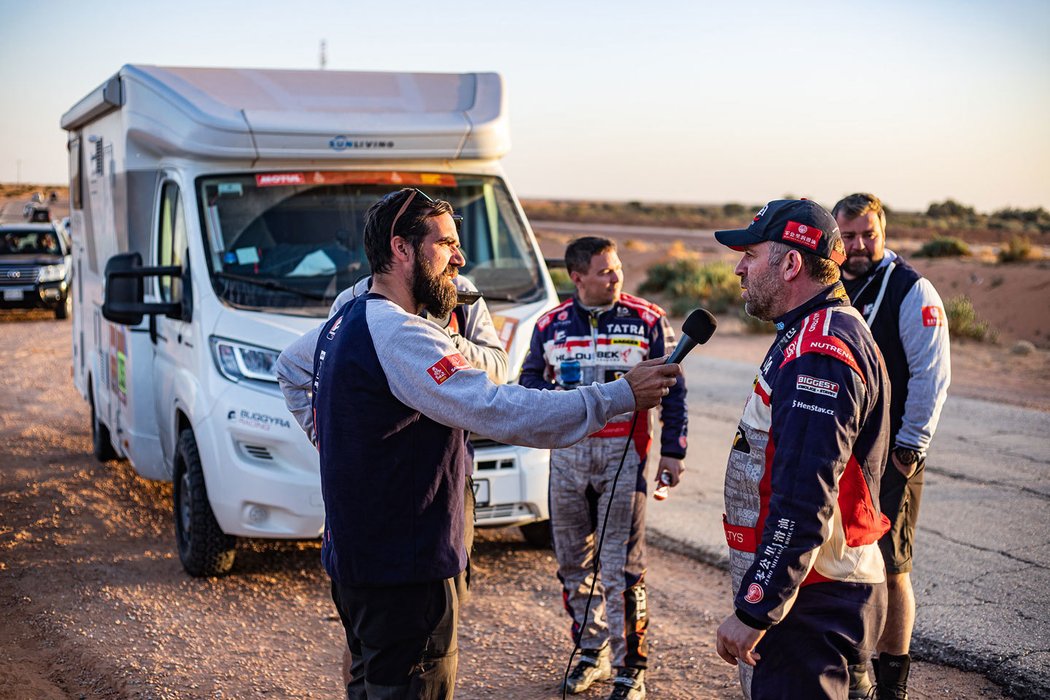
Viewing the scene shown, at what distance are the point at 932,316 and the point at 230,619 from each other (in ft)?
12.4

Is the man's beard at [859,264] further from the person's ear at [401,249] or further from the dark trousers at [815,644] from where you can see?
the person's ear at [401,249]

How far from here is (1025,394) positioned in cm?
1369

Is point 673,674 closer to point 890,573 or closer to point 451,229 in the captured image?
point 890,573

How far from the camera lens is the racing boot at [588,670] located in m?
4.57

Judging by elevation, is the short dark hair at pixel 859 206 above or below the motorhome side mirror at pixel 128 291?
above

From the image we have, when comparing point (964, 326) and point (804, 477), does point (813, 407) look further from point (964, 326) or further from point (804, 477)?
point (964, 326)

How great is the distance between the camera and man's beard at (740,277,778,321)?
9.82 ft

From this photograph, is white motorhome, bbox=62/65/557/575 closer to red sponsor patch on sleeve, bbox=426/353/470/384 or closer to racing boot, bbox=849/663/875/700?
racing boot, bbox=849/663/875/700

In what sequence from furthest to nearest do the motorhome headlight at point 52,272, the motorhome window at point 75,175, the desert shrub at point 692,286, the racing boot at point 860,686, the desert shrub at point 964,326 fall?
the desert shrub at point 692,286 < the motorhome headlight at point 52,272 < the desert shrub at point 964,326 < the motorhome window at point 75,175 < the racing boot at point 860,686

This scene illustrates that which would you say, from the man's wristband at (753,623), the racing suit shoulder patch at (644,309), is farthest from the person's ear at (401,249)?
the racing suit shoulder patch at (644,309)

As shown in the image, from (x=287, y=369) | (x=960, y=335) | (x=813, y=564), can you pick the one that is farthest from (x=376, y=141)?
(x=960, y=335)

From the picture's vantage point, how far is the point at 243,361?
568cm

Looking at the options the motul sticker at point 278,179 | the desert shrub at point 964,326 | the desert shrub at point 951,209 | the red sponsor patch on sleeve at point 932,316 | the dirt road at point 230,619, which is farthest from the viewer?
the desert shrub at point 951,209

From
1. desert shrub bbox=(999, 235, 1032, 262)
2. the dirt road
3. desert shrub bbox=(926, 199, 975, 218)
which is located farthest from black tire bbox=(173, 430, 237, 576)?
desert shrub bbox=(926, 199, 975, 218)
